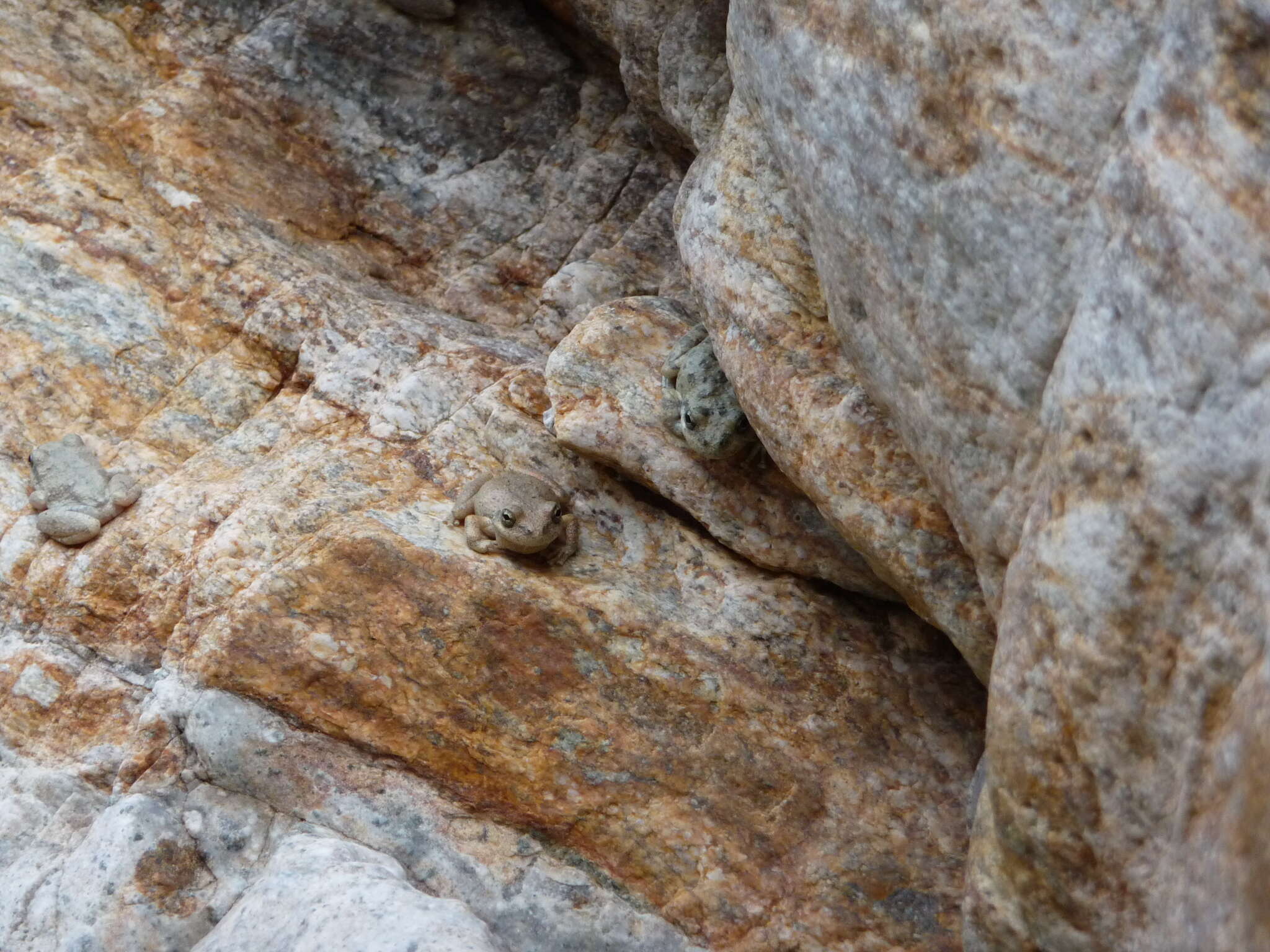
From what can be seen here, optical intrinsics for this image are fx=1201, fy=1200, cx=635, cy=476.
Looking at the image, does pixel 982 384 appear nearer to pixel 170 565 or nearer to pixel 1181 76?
pixel 1181 76

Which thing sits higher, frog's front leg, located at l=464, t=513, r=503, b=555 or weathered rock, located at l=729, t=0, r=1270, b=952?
weathered rock, located at l=729, t=0, r=1270, b=952

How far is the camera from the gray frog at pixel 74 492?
6938 mm

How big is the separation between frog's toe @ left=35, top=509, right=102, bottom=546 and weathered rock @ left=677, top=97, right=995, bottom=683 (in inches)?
148

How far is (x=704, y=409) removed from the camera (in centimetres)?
682

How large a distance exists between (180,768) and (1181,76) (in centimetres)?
551

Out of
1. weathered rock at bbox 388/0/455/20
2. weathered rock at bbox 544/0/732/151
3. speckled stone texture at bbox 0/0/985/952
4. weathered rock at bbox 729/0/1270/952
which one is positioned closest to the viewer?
weathered rock at bbox 729/0/1270/952

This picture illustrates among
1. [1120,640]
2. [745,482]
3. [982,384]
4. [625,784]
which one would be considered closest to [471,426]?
[745,482]

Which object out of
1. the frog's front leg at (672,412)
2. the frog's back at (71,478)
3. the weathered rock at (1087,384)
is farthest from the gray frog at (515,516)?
the weathered rock at (1087,384)

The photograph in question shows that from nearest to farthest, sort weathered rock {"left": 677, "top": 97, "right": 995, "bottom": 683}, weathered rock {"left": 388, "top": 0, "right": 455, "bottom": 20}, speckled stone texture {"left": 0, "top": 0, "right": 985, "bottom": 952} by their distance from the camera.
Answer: weathered rock {"left": 677, "top": 97, "right": 995, "bottom": 683} < speckled stone texture {"left": 0, "top": 0, "right": 985, "bottom": 952} < weathered rock {"left": 388, "top": 0, "right": 455, "bottom": 20}

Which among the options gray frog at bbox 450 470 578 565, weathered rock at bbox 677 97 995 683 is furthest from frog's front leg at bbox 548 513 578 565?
weathered rock at bbox 677 97 995 683

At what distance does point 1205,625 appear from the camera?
376 cm

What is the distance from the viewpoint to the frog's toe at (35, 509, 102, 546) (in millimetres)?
6898

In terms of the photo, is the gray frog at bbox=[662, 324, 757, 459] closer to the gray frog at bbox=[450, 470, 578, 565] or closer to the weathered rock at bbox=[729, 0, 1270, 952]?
the gray frog at bbox=[450, 470, 578, 565]

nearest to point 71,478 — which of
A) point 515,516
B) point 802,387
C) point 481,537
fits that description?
point 481,537
